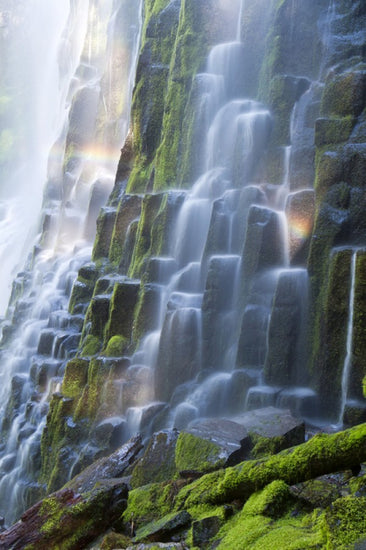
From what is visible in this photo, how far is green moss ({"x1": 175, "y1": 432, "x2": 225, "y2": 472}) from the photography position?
20.6ft

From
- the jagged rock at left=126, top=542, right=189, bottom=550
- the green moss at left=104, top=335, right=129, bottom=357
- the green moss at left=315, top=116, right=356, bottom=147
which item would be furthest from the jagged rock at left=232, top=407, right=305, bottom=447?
the green moss at left=104, top=335, right=129, bottom=357

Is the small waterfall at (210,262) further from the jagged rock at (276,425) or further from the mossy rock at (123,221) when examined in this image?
the mossy rock at (123,221)

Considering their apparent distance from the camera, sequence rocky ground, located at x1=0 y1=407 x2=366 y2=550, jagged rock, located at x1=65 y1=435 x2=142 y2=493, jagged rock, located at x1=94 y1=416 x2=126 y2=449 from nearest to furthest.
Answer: rocky ground, located at x1=0 y1=407 x2=366 y2=550
jagged rock, located at x1=65 y1=435 x2=142 y2=493
jagged rock, located at x1=94 y1=416 x2=126 y2=449

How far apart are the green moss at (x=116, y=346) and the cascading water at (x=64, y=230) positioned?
3.45m

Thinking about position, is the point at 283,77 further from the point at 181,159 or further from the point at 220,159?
the point at 181,159

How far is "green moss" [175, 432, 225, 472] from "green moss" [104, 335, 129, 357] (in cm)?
780

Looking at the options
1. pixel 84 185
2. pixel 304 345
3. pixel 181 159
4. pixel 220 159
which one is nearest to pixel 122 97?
pixel 84 185

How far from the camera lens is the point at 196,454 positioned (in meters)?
6.59

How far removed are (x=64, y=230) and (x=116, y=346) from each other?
15.2 metres

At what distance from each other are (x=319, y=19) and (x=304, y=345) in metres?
10.3

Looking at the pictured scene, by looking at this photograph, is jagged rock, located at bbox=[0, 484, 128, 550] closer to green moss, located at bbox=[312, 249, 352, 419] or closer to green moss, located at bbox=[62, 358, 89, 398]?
green moss, located at bbox=[312, 249, 352, 419]

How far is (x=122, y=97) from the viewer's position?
1132 inches

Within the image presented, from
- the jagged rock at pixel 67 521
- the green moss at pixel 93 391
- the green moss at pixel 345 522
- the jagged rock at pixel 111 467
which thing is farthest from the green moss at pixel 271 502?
the green moss at pixel 93 391

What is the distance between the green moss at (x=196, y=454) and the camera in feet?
20.6
